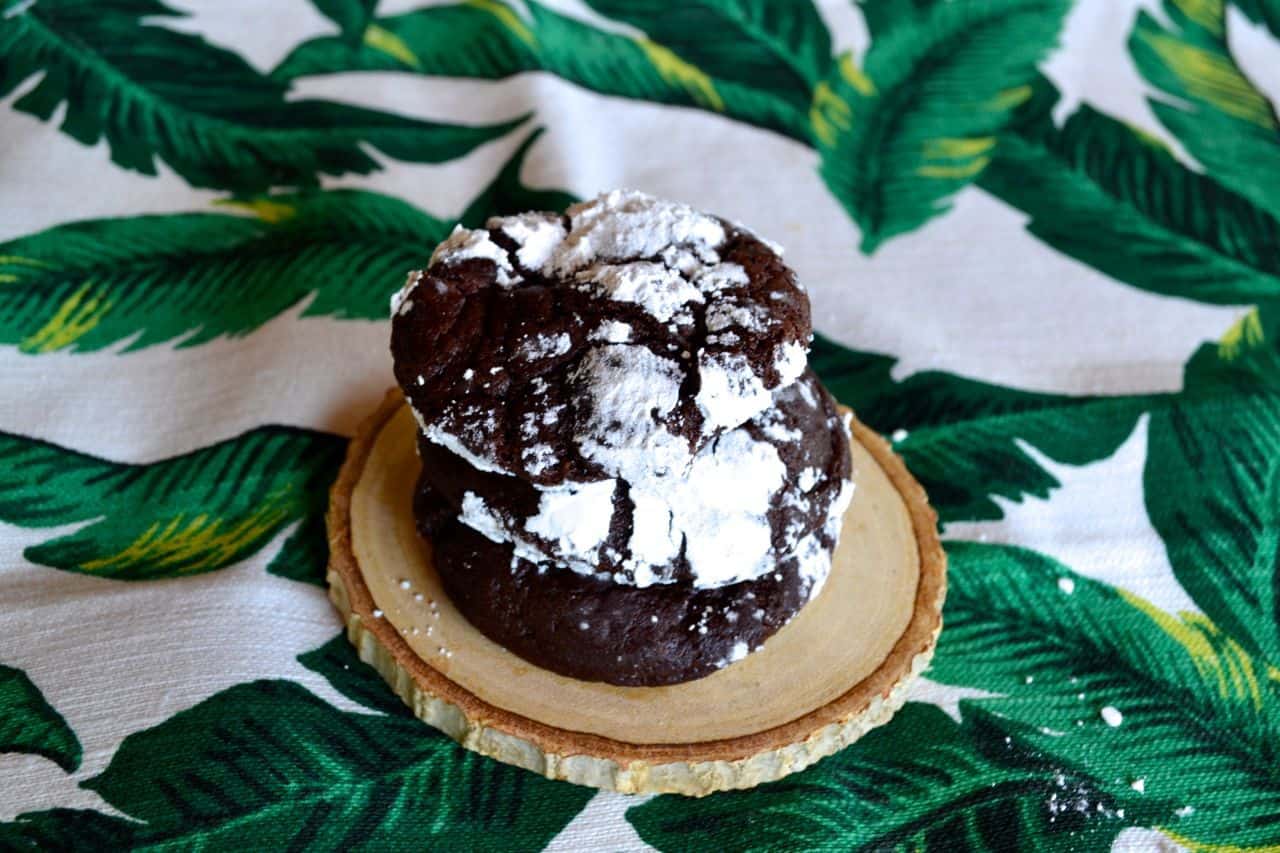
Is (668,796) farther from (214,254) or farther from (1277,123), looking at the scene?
(1277,123)

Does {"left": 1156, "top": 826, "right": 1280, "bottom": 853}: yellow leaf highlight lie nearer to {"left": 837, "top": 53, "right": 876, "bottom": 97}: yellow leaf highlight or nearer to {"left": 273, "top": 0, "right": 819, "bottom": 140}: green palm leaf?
{"left": 273, "top": 0, "right": 819, "bottom": 140}: green palm leaf

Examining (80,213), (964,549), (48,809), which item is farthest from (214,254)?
(964,549)

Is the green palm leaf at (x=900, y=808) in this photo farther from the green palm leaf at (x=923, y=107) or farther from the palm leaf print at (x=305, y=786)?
the green palm leaf at (x=923, y=107)

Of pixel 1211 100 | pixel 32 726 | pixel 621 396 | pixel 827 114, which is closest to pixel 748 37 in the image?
pixel 827 114

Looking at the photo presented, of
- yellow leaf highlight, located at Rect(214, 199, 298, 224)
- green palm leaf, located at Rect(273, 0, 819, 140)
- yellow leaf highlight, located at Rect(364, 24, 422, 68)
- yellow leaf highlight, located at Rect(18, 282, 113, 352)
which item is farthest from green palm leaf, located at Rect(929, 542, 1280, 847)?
yellow leaf highlight, located at Rect(364, 24, 422, 68)

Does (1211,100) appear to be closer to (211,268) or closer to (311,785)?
(211,268)

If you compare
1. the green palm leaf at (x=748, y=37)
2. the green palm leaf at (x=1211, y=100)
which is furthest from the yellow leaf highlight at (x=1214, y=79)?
the green palm leaf at (x=748, y=37)
